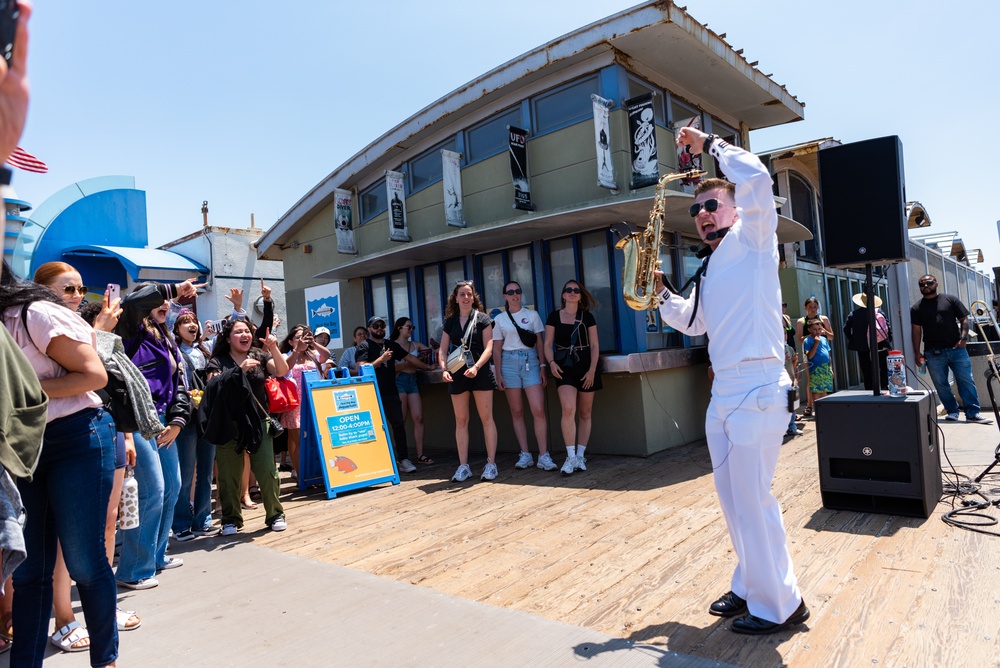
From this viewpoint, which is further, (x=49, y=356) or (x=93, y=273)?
(x=93, y=273)

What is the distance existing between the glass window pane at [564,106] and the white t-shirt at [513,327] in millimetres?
2860

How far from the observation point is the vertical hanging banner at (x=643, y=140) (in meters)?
7.56

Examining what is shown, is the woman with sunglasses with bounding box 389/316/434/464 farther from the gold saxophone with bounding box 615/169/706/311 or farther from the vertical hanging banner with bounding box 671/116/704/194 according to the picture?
the gold saxophone with bounding box 615/169/706/311

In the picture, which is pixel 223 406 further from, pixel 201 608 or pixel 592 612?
pixel 592 612

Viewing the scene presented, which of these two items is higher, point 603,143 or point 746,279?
point 603,143

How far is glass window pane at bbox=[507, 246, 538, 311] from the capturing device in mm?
8648

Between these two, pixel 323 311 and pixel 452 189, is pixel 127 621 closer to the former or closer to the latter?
pixel 452 189

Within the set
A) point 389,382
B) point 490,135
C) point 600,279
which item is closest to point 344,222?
point 490,135

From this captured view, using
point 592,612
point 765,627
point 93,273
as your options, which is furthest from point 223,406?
point 93,273

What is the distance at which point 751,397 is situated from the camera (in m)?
2.82

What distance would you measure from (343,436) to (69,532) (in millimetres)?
4269

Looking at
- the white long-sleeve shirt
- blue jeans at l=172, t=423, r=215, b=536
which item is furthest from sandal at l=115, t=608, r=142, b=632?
the white long-sleeve shirt

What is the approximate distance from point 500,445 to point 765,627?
588 cm

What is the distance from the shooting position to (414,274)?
10000mm
